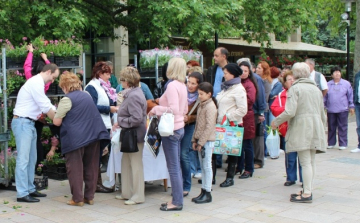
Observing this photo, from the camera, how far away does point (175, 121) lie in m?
6.32

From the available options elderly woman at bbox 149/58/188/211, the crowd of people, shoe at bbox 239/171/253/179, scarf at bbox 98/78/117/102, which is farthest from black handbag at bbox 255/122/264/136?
elderly woman at bbox 149/58/188/211

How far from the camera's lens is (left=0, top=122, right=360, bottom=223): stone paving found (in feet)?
20.0

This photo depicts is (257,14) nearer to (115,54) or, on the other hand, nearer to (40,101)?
(115,54)

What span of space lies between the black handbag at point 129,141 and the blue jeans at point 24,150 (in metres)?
1.27

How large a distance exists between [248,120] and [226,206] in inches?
73.5

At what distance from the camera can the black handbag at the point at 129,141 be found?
6410 mm

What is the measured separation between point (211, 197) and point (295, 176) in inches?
66.0

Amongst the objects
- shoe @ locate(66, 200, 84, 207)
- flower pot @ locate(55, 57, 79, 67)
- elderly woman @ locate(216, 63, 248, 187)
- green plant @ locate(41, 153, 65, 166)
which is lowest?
shoe @ locate(66, 200, 84, 207)

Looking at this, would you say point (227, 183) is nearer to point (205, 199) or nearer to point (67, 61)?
point (205, 199)

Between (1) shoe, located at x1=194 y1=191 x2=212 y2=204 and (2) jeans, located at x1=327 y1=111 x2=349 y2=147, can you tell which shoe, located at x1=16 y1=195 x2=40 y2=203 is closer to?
(1) shoe, located at x1=194 y1=191 x2=212 y2=204

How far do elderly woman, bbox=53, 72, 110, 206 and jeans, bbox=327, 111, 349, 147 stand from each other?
6.42 m

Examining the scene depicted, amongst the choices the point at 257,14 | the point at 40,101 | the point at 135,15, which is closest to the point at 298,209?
the point at 40,101

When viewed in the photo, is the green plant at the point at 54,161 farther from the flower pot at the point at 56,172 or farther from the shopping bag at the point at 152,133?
the shopping bag at the point at 152,133

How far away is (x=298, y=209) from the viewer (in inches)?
254
